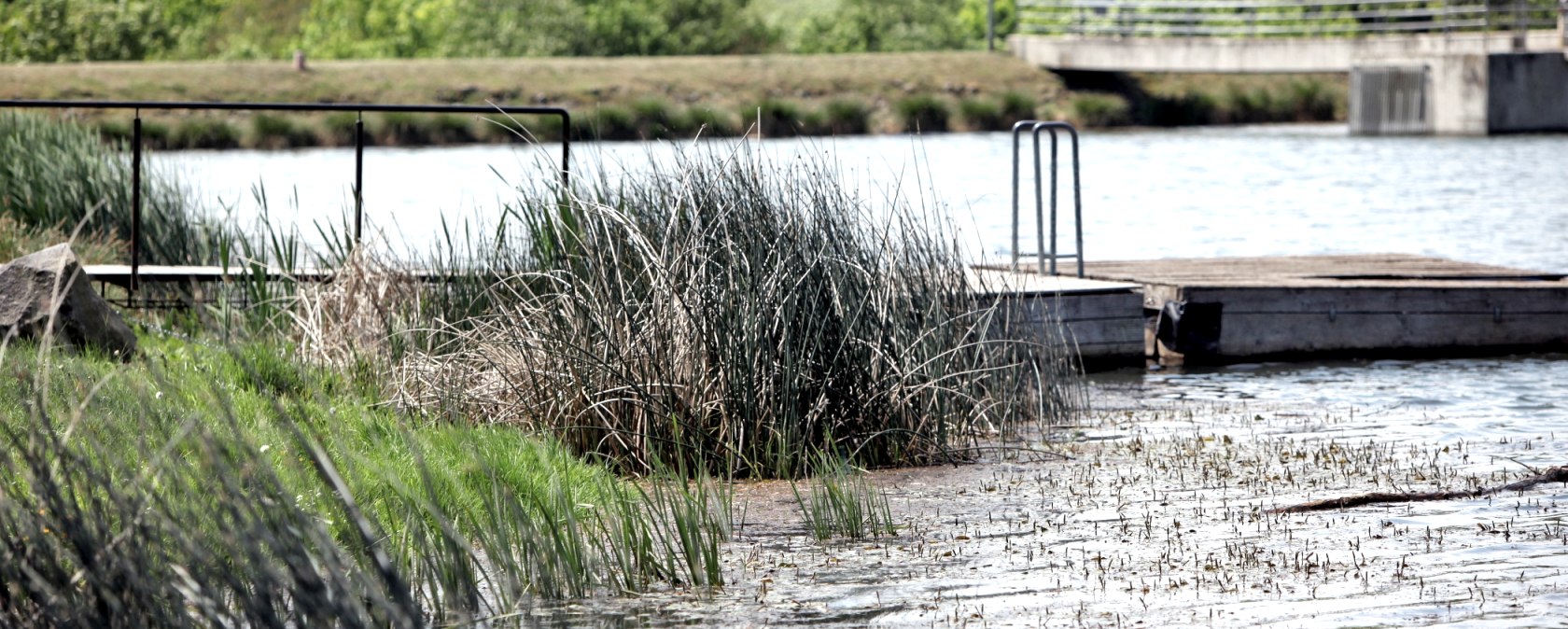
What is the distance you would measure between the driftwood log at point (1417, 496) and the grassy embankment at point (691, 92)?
28523mm

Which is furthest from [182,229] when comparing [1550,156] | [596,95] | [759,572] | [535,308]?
[596,95]

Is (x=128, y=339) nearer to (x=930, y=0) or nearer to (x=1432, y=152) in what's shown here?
(x=1432, y=152)

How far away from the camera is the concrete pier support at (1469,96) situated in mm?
39219

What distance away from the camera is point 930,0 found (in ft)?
230

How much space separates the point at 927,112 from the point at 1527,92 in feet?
41.1

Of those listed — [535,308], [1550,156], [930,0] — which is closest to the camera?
[535,308]

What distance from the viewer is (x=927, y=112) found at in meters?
42.4

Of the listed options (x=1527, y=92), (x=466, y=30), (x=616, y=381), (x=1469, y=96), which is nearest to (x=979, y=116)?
(x=1469, y=96)

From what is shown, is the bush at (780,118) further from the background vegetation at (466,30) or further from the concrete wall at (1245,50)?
the background vegetation at (466,30)

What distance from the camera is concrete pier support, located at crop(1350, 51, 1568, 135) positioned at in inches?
1544

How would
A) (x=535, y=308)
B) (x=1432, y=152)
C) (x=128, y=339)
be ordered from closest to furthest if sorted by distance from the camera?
(x=535, y=308) → (x=128, y=339) → (x=1432, y=152)

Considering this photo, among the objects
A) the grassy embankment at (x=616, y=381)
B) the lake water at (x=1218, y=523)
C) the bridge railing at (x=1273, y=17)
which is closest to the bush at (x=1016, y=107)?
the bridge railing at (x=1273, y=17)

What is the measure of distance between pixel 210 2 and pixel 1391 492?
199 ft

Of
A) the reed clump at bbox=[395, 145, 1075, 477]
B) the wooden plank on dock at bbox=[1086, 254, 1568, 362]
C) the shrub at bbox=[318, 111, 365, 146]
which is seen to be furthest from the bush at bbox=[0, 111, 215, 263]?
the shrub at bbox=[318, 111, 365, 146]
